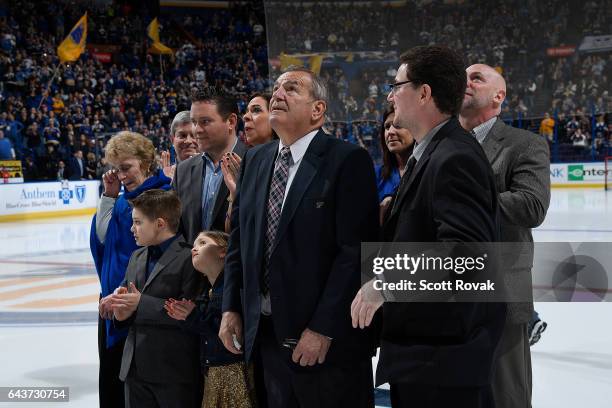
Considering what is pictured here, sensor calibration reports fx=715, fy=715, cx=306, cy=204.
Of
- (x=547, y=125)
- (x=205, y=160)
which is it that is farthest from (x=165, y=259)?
(x=547, y=125)

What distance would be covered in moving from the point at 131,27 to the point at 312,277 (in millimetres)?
29108

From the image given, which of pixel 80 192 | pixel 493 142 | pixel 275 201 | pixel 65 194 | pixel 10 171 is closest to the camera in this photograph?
pixel 275 201

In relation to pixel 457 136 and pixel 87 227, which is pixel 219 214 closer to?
pixel 457 136

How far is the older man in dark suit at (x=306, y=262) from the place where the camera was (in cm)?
216

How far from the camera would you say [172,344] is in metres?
2.83

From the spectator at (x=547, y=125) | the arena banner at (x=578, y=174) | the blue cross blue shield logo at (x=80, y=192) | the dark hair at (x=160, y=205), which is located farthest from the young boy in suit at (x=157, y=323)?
the arena banner at (x=578, y=174)

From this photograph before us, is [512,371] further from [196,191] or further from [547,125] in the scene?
[547,125]

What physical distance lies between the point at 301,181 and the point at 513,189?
75cm

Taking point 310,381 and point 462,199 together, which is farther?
point 310,381

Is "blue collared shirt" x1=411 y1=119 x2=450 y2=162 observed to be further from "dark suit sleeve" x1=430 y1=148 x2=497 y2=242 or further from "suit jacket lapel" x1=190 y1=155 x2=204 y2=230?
"suit jacket lapel" x1=190 y1=155 x2=204 y2=230

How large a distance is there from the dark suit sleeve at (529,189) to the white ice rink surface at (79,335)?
168cm

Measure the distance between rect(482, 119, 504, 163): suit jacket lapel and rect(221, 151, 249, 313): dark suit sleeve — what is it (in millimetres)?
867

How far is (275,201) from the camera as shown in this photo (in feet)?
7.67

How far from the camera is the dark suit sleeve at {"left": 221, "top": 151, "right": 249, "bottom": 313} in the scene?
2.43 meters
